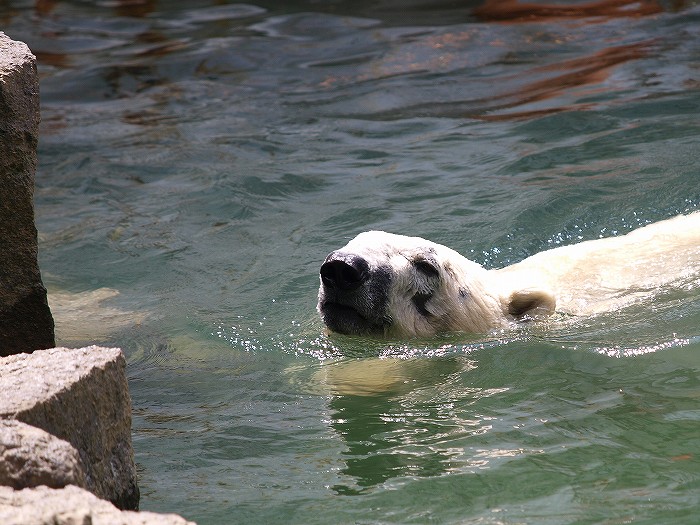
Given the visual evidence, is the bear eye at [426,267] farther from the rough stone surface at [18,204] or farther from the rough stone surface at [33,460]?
the rough stone surface at [33,460]

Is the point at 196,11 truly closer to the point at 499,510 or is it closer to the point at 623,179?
the point at 623,179

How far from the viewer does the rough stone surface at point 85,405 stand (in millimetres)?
2737

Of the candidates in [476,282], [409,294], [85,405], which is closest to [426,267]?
[409,294]

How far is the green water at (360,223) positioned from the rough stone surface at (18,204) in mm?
640

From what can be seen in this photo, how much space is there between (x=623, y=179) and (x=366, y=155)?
243 cm

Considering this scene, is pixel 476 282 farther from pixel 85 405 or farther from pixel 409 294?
pixel 85 405

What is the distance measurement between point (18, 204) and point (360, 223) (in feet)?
12.3

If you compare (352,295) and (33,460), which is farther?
(352,295)

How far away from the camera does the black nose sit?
4.56 meters

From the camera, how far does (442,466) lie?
3.43 meters

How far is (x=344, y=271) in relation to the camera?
181 inches

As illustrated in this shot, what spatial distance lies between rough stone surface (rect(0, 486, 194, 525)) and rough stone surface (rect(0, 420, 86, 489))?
0.29 feet

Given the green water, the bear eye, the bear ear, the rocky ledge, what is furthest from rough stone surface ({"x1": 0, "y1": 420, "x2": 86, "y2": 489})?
the bear ear

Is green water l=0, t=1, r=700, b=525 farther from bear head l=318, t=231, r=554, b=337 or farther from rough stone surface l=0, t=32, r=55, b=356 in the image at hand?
rough stone surface l=0, t=32, r=55, b=356
